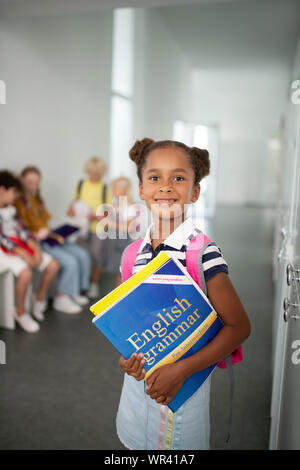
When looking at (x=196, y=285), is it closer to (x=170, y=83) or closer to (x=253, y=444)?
(x=253, y=444)

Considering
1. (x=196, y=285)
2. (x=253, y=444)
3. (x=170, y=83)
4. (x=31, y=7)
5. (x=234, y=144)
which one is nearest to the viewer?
(x=196, y=285)

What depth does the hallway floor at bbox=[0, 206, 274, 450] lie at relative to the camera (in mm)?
1177

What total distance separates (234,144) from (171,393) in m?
12.7

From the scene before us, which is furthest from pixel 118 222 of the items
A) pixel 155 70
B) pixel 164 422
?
pixel 155 70

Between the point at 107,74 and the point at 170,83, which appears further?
the point at 107,74

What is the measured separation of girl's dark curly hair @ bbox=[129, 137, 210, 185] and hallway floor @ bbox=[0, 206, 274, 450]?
199mm

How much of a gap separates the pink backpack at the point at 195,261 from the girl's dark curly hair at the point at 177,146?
0.15 m

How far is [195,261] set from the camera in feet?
2.96

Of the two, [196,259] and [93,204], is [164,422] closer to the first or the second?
[196,259]

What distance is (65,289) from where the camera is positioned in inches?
86.4

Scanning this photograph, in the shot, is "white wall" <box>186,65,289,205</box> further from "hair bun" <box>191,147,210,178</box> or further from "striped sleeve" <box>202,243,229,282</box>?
"striped sleeve" <box>202,243,229,282</box>

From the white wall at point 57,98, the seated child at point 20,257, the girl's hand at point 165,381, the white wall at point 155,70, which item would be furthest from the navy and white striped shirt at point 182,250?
the seated child at point 20,257

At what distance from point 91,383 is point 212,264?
3.86ft

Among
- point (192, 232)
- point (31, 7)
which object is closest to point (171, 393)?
point (192, 232)
